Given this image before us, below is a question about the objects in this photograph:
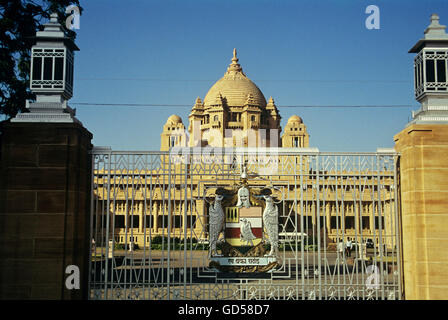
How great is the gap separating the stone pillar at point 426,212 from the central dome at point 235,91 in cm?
5037

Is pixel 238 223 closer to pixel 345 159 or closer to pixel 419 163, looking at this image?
pixel 345 159

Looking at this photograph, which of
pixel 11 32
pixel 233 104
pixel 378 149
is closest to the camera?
pixel 378 149

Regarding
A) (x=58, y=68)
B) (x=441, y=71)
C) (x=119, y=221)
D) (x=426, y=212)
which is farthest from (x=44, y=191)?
(x=119, y=221)

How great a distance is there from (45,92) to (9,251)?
2570 mm

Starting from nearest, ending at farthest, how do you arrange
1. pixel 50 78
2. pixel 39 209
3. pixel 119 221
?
1. pixel 39 209
2. pixel 50 78
3. pixel 119 221

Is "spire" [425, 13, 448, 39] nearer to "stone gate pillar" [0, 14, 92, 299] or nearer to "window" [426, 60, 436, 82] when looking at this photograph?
"window" [426, 60, 436, 82]

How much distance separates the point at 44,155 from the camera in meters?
A: 7.33

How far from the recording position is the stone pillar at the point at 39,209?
7.15 metres

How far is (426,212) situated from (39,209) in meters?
6.06

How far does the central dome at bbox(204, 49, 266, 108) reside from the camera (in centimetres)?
5797

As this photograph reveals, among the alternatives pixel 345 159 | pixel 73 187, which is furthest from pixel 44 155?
pixel 345 159

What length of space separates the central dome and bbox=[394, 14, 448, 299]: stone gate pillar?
50.0 m

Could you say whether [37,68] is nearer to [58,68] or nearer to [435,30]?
[58,68]

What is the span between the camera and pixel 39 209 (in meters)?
7.25
